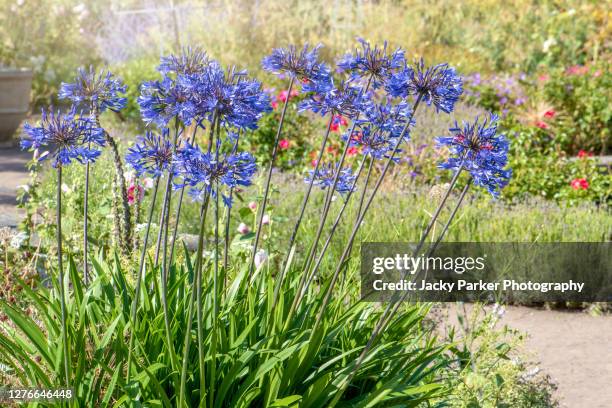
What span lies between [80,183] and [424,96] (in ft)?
11.3

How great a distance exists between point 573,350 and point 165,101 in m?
3.19

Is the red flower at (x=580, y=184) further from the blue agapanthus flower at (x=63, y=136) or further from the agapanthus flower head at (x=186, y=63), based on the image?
the blue agapanthus flower at (x=63, y=136)

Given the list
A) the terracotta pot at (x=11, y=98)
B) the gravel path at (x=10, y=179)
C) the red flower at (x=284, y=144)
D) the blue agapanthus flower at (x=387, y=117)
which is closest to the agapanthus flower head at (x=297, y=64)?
the blue agapanthus flower at (x=387, y=117)

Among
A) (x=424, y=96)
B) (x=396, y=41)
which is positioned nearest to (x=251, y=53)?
(x=396, y=41)

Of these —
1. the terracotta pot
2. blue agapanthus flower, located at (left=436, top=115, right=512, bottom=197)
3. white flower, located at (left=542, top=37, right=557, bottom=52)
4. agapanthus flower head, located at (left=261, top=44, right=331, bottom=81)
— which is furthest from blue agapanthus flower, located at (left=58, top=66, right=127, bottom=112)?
white flower, located at (left=542, top=37, right=557, bottom=52)

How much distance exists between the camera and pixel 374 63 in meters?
2.38

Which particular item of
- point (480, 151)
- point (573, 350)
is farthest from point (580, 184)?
point (480, 151)

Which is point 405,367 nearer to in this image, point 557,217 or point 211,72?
point 211,72

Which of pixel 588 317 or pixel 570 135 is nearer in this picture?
pixel 588 317

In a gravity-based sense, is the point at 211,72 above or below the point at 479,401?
above

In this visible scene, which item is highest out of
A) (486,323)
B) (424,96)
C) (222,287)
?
(424,96)

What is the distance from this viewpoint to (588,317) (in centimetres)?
499

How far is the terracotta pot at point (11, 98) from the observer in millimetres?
10281

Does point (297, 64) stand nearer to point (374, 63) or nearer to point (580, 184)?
point (374, 63)
